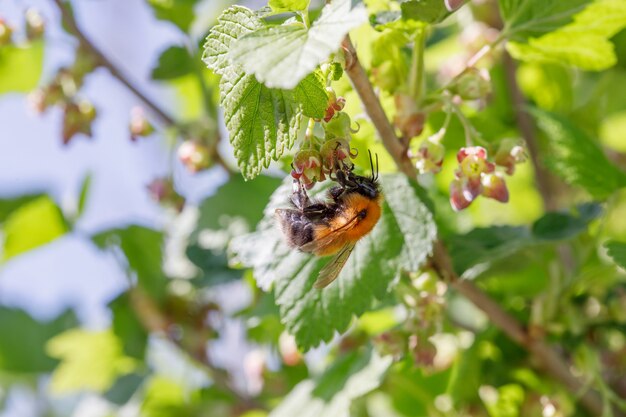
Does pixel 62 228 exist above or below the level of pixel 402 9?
below

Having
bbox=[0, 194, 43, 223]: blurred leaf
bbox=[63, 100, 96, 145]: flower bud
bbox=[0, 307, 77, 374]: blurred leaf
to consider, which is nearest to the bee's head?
bbox=[63, 100, 96, 145]: flower bud

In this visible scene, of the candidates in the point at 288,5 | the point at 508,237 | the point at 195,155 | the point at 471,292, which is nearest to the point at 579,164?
the point at 508,237

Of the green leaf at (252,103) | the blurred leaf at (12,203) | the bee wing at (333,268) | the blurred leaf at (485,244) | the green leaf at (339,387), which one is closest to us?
the green leaf at (252,103)

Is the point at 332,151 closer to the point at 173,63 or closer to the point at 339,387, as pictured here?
the point at 339,387

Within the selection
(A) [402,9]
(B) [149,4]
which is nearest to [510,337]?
(A) [402,9]

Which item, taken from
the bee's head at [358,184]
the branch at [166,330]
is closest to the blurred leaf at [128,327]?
the branch at [166,330]

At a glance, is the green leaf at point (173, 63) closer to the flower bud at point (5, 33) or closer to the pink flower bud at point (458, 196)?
the flower bud at point (5, 33)

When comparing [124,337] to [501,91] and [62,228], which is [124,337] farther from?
[501,91]
